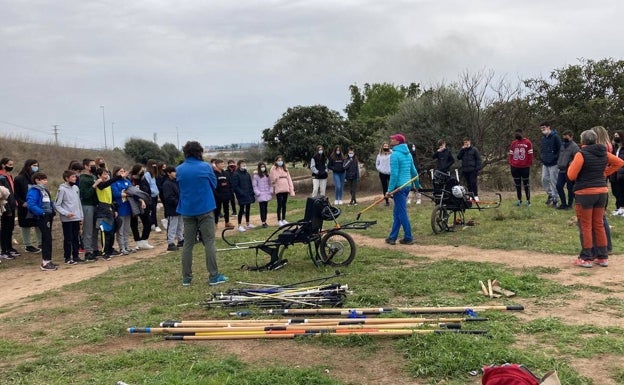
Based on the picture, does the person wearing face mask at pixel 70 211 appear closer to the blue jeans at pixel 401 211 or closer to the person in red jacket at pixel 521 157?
the blue jeans at pixel 401 211

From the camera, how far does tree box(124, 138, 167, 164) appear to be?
37.5m

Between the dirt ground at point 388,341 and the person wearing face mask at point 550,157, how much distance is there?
4.86 m

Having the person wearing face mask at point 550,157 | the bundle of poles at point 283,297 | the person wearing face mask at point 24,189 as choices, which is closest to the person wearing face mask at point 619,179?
the person wearing face mask at point 550,157

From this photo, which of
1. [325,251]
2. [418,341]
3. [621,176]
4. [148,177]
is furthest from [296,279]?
[621,176]

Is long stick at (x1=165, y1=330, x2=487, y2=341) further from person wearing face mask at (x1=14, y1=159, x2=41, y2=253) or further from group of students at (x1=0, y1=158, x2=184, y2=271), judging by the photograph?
person wearing face mask at (x1=14, y1=159, x2=41, y2=253)

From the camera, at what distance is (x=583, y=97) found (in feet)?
64.4

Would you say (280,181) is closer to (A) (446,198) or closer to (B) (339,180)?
(B) (339,180)

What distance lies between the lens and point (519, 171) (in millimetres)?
12273

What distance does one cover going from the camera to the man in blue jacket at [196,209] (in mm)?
6602

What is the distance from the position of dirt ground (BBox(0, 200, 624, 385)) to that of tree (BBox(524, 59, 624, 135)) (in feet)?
43.2

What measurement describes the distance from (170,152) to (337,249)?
3580 cm

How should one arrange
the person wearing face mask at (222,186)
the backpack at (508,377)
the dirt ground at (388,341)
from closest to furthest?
the backpack at (508,377), the dirt ground at (388,341), the person wearing face mask at (222,186)

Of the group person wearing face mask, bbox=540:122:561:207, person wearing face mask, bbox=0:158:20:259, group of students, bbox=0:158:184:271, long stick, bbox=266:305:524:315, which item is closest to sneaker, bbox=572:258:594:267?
long stick, bbox=266:305:524:315

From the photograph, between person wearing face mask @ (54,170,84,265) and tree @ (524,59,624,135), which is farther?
tree @ (524,59,624,135)
